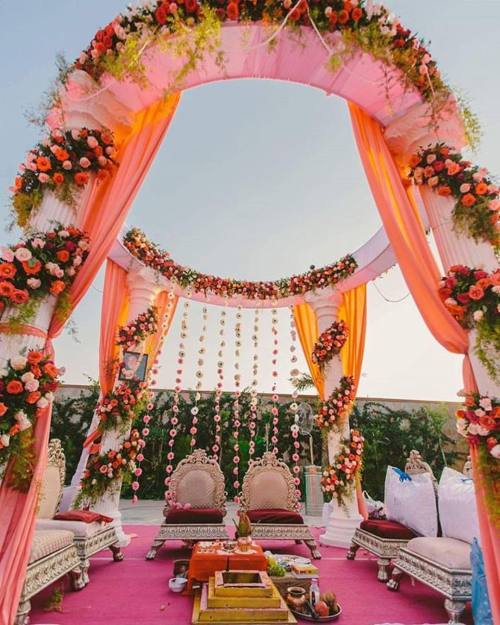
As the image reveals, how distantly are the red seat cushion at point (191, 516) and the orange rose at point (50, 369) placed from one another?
3101 mm

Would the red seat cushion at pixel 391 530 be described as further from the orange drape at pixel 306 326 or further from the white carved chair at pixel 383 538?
the orange drape at pixel 306 326

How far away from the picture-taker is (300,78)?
129 inches

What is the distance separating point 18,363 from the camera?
210 centimetres

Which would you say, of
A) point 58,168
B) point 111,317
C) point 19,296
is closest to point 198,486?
point 111,317

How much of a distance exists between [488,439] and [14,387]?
2617 millimetres

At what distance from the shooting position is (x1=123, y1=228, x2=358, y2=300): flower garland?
221 inches

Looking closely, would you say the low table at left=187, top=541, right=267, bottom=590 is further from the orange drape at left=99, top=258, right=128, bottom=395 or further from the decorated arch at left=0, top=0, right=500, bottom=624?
the orange drape at left=99, top=258, right=128, bottom=395

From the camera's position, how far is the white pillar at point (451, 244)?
8.69ft

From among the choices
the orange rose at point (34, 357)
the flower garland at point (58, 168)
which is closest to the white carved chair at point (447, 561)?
the orange rose at point (34, 357)

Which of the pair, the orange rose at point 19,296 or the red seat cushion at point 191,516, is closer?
the orange rose at point 19,296

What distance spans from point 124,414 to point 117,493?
3.32 feet

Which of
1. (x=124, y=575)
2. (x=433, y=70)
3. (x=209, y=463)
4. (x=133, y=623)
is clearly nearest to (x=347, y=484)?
(x=209, y=463)

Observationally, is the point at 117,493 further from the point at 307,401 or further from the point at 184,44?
the point at 307,401

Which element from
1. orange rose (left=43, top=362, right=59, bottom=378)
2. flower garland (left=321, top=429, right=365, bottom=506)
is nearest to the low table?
orange rose (left=43, top=362, right=59, bottom=378)
